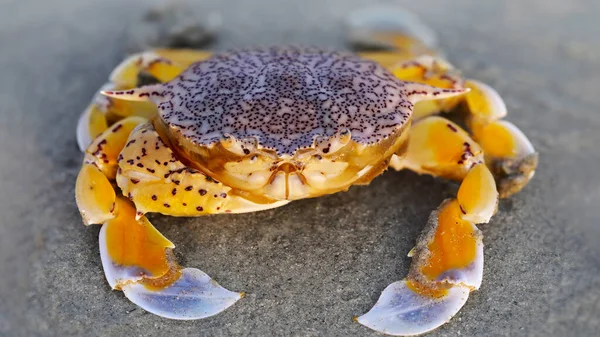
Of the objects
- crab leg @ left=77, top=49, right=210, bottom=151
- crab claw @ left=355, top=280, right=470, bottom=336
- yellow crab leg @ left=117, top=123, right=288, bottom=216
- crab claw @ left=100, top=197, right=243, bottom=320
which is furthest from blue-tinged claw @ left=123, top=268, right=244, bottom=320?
crab leg @ left=77, top=49, right=210, bottom=151

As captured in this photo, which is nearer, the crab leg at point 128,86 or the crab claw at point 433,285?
the crab claw at point 433,285

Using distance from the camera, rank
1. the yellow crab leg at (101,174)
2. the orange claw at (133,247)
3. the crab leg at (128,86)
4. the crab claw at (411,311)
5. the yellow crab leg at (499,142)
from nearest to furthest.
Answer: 1. the crab claw at (411,311)
2. the orange claw at (133,247)
3. the yellow crab leg at (101,174)
4. the yellow crab leg at (499,142)
5. the crab leg at (128,86)

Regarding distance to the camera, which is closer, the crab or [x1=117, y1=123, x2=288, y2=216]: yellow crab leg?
the crab

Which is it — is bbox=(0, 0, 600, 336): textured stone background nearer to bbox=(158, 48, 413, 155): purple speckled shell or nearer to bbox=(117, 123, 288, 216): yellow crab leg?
bbox=(117, 123, 288, 216): yellow crab leg

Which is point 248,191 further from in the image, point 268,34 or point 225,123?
point 268,34

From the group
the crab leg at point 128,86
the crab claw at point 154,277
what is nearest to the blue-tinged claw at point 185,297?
the crab claw at point 154,277

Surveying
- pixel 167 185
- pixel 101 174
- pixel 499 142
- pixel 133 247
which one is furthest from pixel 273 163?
pixel 499 142

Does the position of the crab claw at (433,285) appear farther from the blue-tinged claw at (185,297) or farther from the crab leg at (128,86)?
the crab leg at (128,86)

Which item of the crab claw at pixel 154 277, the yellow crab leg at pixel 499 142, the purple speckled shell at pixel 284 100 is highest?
the purple speckled shell at pixel 284 100

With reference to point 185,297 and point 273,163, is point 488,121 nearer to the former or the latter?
point 273,163
